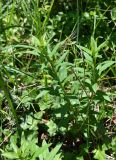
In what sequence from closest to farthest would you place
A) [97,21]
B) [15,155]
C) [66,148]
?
[15,155] → [66,148] → [97,21]

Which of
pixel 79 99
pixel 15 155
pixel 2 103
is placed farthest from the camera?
pixel 2 103

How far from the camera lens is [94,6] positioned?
292 centimetres

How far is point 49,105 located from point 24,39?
2.44ft

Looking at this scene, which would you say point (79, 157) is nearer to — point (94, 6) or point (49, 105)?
point (49, 105)

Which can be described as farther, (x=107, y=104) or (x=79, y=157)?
(x=107, y=104)

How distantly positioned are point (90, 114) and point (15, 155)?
463 millimetres

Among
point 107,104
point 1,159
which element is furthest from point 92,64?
point 1,159

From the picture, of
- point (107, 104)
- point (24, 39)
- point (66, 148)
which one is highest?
point (24, 39)

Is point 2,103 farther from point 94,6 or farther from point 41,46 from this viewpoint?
point 94,6

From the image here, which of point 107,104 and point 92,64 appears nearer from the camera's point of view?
point 92,64

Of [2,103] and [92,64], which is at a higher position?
[92,64]

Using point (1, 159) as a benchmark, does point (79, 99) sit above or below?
above

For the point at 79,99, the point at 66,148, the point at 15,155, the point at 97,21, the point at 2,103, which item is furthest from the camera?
the point at 97,21

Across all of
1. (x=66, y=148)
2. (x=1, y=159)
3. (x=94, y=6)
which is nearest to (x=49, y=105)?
(x=66, y=148)
